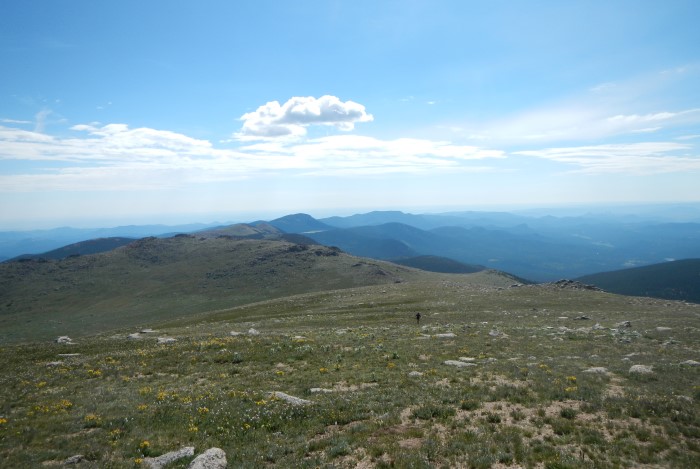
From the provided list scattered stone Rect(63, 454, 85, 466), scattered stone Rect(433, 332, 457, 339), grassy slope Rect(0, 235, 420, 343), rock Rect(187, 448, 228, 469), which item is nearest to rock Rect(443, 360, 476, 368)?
scattered stone Rect(433, 332, 457, 339)

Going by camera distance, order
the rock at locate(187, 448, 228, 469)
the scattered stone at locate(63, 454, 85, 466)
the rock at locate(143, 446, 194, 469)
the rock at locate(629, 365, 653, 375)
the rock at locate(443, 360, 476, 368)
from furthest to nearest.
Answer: the rock at locate(443, 360, 476, 368)
the rock at locate(629, 365, 653, 375)
the scattered stone at locate(63, 454, 85, 466)
the rock at locate(143, 446, 194, 469)
the rock at locate(187, 448, 228, 469)

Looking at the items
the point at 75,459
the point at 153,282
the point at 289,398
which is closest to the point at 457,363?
the point at 289,398

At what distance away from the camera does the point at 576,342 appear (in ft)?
95.9

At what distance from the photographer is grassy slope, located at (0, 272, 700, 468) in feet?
40.7

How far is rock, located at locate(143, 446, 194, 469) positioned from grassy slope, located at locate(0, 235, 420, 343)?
9803 centimetres

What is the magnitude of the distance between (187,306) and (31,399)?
339 ft

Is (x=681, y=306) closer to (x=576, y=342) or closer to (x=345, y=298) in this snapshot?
(x=576, y=342)

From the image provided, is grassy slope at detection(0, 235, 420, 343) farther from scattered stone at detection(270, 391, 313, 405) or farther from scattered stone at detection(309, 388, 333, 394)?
scattered stone at detection(309, 388, 333, 394)

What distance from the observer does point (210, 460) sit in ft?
38.5

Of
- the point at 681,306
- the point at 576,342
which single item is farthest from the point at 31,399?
Result: the point at 681,306

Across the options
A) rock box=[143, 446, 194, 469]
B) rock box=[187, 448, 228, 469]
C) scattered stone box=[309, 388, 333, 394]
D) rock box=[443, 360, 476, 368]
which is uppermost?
rock box=[187, 448, 228, 469]

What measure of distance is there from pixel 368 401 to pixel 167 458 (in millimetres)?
8452

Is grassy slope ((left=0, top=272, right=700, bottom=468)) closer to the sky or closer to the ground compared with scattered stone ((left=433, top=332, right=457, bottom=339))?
closer to the sky

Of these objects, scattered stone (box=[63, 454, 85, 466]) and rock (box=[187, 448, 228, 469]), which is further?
scattered stone (box=[63, 454, 85, 466])
